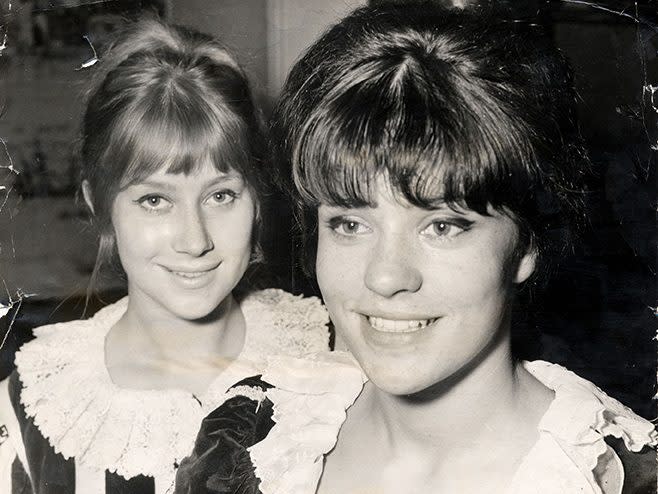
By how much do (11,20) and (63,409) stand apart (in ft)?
1.76

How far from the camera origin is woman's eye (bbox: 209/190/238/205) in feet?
3.06

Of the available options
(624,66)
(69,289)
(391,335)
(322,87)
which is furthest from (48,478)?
(624,66)

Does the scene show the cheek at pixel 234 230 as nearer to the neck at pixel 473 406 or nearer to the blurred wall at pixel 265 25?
the blurred wall at pixel 265 25

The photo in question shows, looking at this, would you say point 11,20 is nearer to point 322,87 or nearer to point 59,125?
point 59,125

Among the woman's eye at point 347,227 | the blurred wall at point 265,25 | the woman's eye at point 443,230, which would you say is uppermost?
the blurred wall at point 265,25

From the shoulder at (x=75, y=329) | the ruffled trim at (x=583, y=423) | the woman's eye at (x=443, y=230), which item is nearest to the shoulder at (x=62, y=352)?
the shoulder at (x=75, y=329)

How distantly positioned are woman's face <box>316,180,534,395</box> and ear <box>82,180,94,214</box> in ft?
1.05

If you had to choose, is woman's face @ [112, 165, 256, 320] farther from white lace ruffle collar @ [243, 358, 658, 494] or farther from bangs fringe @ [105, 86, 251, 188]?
white lace ruffle collar @ [243, 358, 658, 494]

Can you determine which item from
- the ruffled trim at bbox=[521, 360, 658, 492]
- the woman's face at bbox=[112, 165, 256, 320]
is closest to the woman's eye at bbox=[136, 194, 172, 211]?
the woman's face at bbox=[112, 165, 256, 320]

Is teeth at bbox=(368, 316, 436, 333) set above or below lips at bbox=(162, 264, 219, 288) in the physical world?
above

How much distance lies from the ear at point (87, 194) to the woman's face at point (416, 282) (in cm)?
32

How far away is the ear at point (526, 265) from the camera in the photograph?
85 cm

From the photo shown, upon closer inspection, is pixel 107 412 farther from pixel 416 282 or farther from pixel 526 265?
pixel 526 265

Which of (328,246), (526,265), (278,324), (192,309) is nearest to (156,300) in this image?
(192,309)
